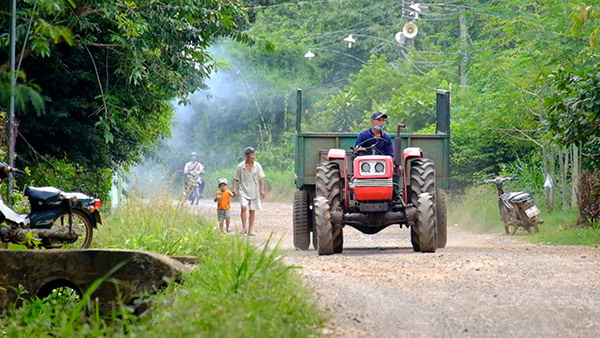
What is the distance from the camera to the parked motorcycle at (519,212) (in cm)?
2116

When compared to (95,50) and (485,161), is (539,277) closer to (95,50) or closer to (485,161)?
(95,50)

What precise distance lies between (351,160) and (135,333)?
8.65 m

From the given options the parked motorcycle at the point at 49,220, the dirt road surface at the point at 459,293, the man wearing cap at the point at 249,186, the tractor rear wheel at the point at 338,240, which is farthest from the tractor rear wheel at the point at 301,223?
the man wearing cap at the point at 249,186

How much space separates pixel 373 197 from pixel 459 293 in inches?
185

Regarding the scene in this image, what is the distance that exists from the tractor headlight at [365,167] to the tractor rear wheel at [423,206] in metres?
0.74

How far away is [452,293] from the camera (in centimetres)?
1052

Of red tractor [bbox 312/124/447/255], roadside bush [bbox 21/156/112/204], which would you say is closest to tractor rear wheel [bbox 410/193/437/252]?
red tractor [bbox 312/124/447/255]

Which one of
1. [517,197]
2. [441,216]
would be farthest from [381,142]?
[517,197]

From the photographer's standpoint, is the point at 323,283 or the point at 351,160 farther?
the point at 351,160

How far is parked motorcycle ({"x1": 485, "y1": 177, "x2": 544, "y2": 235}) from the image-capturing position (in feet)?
69.4

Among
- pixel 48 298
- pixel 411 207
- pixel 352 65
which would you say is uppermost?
pixel 352 65

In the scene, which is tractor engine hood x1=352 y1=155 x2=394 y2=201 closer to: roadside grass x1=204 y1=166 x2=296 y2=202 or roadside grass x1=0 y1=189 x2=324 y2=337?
roadside grass x1=0 y1=189 x2=324 y2=337

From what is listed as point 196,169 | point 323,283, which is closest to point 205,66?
point 323,283

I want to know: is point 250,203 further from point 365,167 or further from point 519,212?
point 365,167
